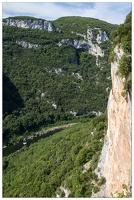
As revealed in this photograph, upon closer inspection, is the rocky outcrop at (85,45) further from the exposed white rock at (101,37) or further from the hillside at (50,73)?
the exposed white rock at (101,37)

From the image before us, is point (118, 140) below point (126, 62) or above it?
below

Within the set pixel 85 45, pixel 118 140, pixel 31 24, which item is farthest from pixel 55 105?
pixel 118 140

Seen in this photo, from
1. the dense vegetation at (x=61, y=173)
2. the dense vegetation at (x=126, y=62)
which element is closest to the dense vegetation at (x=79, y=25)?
the dense vegetation at (x=61, y=173)

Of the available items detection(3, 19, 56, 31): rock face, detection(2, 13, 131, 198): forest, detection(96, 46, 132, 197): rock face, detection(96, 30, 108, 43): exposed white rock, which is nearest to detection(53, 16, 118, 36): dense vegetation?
detection(2, 13, 131, 198): forest

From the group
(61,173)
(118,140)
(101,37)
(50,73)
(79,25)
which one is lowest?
(61,173)

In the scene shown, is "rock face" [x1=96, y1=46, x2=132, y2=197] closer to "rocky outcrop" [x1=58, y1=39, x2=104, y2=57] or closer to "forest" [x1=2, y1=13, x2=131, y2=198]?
"forest" [x1=2, y1=13, x2=131, y2=198]

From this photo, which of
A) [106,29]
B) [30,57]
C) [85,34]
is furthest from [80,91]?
[106,29]

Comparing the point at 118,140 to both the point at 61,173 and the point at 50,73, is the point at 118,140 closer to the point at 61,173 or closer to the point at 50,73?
the point at 61,173
